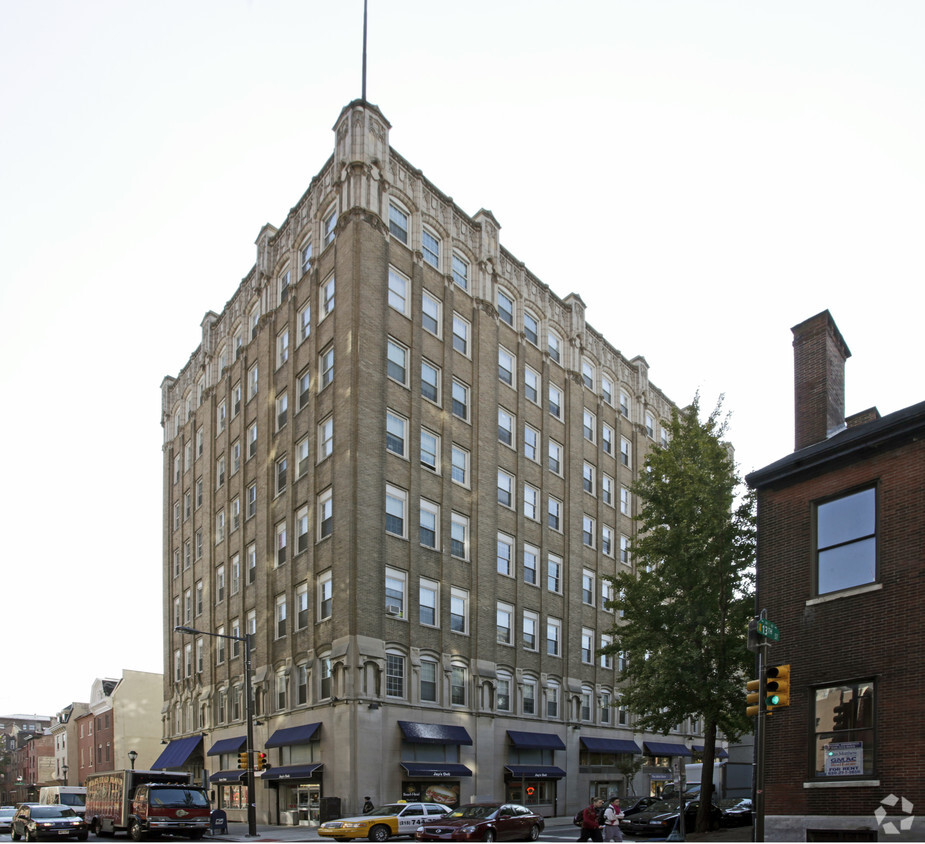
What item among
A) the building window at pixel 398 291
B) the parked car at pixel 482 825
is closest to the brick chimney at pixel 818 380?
the parked car at pixel 482 825

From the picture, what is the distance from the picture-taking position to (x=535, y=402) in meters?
51.8

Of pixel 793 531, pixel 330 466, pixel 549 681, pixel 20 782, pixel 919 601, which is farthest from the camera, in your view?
pixel 20 782

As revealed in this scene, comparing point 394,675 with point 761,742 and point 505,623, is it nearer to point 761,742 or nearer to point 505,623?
A: point 505,623

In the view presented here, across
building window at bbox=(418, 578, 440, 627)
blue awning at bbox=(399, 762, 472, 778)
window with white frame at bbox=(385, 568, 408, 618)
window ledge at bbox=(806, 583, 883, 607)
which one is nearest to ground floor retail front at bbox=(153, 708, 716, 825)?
blue awning at bbox=(399, 762, 472, 778)

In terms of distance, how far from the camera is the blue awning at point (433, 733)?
121ft

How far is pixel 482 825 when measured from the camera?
2859 centimetres

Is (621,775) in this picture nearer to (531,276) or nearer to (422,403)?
(422,403)

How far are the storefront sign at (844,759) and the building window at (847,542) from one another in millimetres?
3243

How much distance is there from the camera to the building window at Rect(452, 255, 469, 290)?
47.2 m

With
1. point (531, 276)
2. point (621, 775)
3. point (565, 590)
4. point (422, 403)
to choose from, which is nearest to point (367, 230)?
point (422, 403)

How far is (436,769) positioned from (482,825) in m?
9.21

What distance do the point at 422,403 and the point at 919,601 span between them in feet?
87.6

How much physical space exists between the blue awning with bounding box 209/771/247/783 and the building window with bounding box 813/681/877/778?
30.0 m

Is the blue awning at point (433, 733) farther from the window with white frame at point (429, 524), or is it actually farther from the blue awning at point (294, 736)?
the window with white frame at point (429, 524)
